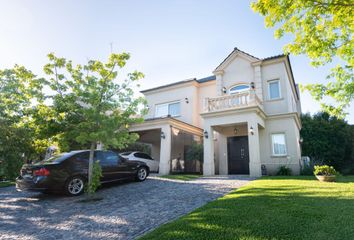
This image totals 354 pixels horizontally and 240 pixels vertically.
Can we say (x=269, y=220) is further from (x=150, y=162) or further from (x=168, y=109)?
(x=168, y=109)

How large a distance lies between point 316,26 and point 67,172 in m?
10.4

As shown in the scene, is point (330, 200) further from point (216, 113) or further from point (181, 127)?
point (181, 127)

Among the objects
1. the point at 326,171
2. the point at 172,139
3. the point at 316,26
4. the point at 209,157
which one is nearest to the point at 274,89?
the point at 209,157

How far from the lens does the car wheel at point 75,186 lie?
770 cm

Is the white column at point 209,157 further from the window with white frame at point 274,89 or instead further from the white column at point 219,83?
the window with white frame at point 274,89

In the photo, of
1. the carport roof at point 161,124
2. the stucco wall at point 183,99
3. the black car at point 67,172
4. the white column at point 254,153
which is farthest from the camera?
the stucco wall at point 183,99

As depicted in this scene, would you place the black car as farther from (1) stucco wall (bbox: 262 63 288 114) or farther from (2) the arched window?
(1) stucco wall (bbox: 262 63 288 114)

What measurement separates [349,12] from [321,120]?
18.0 meters

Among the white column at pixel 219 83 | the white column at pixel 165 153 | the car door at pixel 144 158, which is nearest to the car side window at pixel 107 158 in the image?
the car door at pixel 144 158

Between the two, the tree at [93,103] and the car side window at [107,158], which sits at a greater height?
the tree at [93,103]

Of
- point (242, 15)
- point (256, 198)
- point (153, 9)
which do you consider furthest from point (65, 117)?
point (242, 15)

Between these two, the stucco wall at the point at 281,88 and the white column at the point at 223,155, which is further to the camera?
the white column at the point at 223,155

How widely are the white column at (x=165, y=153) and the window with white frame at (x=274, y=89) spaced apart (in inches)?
299

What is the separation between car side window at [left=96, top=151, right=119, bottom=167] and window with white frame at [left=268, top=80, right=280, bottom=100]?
445 inches
